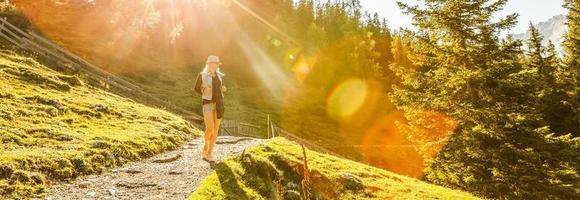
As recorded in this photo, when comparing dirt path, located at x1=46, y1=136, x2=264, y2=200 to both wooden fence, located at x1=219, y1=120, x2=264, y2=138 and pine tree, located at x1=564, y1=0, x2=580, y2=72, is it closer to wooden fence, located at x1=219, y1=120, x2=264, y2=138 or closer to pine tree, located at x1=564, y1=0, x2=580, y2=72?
wooden fence, located at x1=219, y1=120, x2=264, y2=138

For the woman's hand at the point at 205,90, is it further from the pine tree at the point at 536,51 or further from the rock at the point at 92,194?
the pine tree at the point at 536,51

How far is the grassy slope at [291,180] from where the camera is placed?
8016 mm

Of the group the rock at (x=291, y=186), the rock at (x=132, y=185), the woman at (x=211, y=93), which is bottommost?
the rock at (x=132, y=185)

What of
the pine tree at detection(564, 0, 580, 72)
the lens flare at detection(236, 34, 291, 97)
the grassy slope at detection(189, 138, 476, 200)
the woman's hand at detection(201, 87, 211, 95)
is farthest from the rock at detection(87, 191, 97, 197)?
the lens flare at detection(236, 34, 291, 97)

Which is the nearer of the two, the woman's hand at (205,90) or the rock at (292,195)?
the rock at (292,195)

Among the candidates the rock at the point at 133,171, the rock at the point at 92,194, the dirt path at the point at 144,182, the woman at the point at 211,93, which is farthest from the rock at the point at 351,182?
the rock at the point at 92,194

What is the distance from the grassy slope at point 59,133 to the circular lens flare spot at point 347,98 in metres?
49.4

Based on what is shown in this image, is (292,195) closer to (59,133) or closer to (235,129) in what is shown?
(59,133)

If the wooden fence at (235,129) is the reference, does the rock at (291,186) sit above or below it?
below

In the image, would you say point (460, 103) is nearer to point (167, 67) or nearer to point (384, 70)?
point (167, 67)

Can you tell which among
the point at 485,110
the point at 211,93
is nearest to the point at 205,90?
the point at 211,93

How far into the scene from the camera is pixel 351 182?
9.79m

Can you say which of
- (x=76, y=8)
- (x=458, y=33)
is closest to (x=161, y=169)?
(x=458, y=33)

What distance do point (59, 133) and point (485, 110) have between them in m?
14.2
